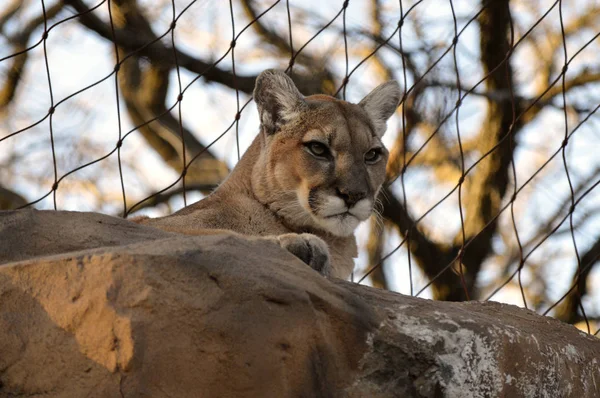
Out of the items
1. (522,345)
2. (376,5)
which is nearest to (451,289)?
(376,5)

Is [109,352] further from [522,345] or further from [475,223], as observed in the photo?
[475,223]

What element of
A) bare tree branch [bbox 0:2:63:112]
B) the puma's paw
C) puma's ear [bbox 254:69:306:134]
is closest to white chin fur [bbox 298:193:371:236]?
puma's ear [bbox 254:69:306:134]

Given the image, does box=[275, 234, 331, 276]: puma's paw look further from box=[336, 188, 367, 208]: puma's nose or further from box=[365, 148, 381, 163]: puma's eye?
box=[365, 148, 381, 163]: puma's eye

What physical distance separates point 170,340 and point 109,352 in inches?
6.5

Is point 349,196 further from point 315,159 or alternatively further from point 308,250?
point 308,250

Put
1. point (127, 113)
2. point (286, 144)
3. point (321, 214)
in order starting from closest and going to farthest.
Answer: point (321, 214) < point (286, 144) < point (127, 113)

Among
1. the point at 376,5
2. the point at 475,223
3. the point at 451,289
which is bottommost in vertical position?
the point at 451,289

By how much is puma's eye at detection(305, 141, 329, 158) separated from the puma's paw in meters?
1.39

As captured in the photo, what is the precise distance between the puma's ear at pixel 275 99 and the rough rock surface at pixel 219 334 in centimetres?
207

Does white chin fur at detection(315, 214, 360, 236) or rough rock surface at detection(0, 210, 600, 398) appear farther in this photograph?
white chin fur at detection(315, 214, 360, 236)

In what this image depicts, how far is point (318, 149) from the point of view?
493 centimetres

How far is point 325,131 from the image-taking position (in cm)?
495

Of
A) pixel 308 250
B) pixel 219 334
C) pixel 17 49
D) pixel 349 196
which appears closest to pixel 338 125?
pixel 349 196

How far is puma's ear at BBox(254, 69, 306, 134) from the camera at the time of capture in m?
5.09
